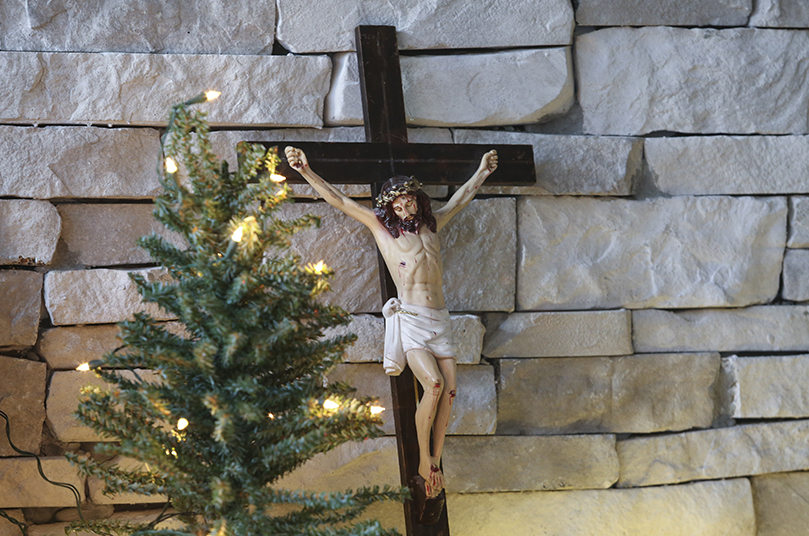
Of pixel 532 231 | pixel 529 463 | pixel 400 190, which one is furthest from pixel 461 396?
pixel 400 190

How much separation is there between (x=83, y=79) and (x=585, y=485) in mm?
2363

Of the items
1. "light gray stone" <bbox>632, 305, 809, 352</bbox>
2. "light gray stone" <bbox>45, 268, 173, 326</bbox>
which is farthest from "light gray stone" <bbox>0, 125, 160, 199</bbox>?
"light gray stone" <bbox>632, 305, 809, 352</bbox>

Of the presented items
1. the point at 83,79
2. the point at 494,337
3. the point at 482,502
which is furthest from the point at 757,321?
the point at 83,79

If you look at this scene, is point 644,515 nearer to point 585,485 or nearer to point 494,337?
point 585,485

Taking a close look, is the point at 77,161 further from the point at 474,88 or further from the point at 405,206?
the point at 474,88

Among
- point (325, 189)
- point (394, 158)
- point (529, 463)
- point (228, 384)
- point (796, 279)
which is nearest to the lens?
point (228, 384)

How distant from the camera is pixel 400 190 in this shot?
230 centimetres

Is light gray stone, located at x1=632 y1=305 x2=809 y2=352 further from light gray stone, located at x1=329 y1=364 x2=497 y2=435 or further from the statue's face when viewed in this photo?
the statue's face

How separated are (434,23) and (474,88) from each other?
29 centimetres

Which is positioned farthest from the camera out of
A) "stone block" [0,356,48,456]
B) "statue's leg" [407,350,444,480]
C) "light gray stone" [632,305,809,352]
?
"light gray stone" [632,305,809,352]

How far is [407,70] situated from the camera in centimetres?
276

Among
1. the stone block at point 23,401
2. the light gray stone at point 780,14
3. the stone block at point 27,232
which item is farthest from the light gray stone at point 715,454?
the stone block at point 27,232

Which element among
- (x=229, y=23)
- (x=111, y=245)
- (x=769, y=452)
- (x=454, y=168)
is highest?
(x=229, y=23)

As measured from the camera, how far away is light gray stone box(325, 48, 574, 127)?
273 cm
